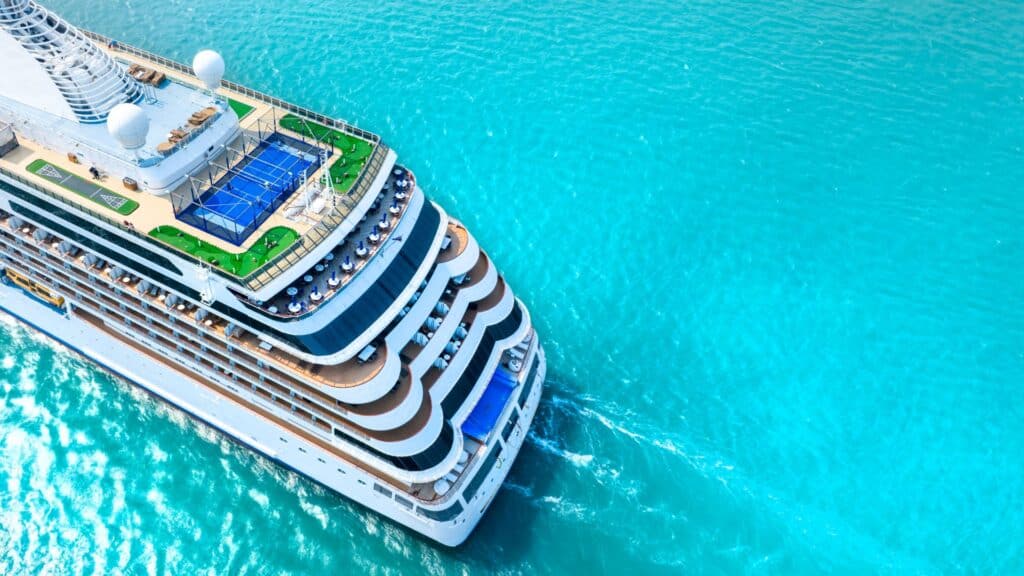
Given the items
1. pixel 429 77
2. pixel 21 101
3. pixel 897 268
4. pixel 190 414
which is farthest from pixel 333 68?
pixel 897 268

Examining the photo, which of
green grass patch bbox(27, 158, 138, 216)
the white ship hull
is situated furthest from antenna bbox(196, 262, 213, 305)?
the white ship hull

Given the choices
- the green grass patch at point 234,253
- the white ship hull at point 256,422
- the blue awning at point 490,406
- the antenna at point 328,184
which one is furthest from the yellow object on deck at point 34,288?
the blue awning at point 490,406

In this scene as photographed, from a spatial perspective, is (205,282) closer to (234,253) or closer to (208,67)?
(234,253)

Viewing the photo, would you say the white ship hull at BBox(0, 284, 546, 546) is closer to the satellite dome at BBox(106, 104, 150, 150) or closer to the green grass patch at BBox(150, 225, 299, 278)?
the green grass patch at BBox(150, 225, 299, 278)

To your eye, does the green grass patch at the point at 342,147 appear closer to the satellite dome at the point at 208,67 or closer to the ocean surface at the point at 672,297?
the satellite dome at the point at 208,67

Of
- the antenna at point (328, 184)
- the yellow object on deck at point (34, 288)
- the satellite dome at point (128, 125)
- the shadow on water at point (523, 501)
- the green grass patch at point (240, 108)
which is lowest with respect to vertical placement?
the yellow object on deck at point (34, 288)

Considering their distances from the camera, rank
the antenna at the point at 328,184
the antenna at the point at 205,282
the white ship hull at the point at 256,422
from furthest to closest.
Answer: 1. the white ship hull at the point at 256,422
2. the antenna at the point at 328,184
3. the antenna at the point at 205,282

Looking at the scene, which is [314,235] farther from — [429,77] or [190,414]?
[429,77]

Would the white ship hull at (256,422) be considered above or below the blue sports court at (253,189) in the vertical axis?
below
